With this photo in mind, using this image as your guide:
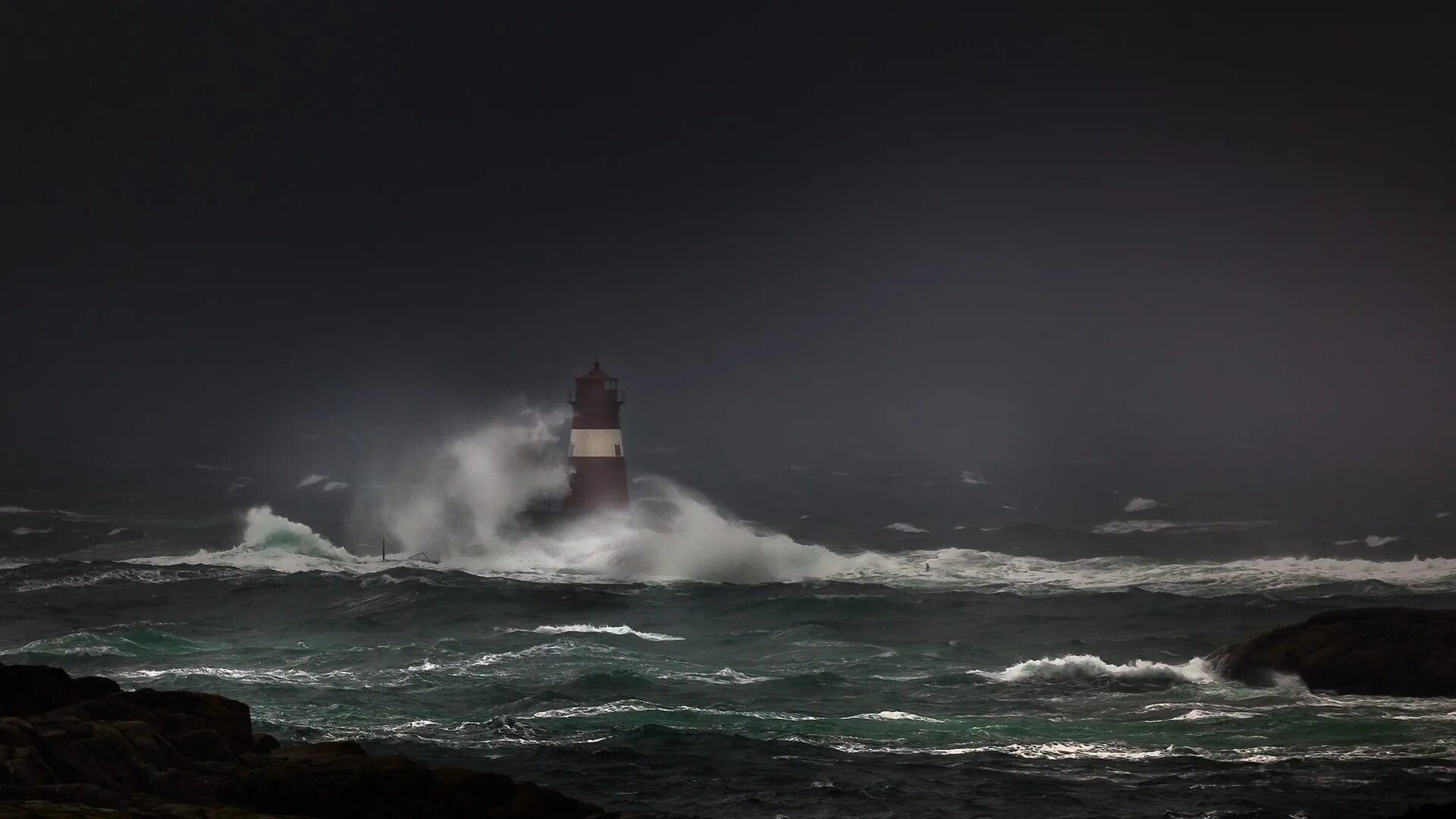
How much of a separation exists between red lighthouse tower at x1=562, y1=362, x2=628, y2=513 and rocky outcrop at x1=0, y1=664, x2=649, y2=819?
28.7 m

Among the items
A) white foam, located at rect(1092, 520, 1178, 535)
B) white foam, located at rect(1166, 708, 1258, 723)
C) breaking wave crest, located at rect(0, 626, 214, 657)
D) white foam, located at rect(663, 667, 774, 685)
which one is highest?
white foam, located at rect(1092, 520, 1178, 535)

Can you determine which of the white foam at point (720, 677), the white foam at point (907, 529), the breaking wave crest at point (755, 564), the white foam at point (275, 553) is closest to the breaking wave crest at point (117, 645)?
the white foam at point (720, 677)

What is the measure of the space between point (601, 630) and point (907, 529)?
35.7 metres

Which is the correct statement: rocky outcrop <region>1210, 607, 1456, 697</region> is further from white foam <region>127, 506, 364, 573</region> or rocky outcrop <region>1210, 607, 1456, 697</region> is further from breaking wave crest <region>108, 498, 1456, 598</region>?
white foam <region>127, 506, 364, 573</region>

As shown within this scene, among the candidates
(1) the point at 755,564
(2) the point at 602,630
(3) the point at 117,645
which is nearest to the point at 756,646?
(2) the point at 602,630

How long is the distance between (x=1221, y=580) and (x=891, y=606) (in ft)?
34.1

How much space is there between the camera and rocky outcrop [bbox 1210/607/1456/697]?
65.3ft

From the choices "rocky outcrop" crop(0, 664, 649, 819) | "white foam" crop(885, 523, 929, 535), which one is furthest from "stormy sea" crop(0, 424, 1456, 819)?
"white foam" crop(885, 523, 929, 535)

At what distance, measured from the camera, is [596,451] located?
4294 cm

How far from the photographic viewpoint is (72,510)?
63969mm

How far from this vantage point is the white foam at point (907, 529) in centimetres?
6158

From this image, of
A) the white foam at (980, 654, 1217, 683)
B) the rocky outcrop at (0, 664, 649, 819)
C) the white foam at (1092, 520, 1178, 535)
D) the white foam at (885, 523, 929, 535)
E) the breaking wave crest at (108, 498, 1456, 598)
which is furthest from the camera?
the white foam at (885, 523, 929, 535)

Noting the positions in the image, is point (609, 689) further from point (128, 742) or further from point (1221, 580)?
point (1221, 580)

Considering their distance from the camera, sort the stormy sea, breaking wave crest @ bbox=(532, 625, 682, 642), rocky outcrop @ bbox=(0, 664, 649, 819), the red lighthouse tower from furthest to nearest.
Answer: the red lighthouse tower, breaking wave crest @ bbox=(532, 625, 682, 642), the stormy sea, rocky outcrop @ bbox=(0, 664, 649, 819)
